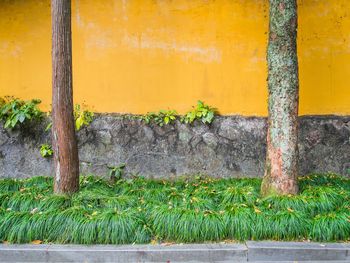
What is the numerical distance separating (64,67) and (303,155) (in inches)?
173

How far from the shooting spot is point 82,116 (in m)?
8.30

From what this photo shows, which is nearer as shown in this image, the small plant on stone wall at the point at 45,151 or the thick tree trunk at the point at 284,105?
the thick tree trunk at the point at 284,105

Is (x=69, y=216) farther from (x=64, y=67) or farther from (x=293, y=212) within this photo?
(x=293, y=212)

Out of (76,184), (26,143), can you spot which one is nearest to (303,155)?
(76,184)

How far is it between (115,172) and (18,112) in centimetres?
205

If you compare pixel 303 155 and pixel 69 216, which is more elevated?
pixel 303 155

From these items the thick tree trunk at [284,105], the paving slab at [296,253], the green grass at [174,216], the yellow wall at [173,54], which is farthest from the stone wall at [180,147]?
the paving slab at [296,253]

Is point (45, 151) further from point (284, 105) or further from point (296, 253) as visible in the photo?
point (296, 253)

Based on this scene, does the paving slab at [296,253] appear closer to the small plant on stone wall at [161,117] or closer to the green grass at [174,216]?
the green grass at [174,216]

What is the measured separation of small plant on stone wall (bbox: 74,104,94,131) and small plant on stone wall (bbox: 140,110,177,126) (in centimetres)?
96

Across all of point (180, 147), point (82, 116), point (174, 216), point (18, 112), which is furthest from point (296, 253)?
point (18, 112)

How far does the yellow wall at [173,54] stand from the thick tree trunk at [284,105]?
63.0 inches

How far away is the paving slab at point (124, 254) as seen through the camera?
17.5 ft

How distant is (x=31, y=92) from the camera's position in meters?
8.56
